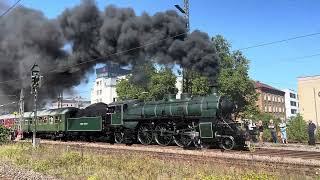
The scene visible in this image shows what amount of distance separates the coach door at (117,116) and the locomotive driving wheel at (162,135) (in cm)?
305

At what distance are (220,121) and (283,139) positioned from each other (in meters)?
7.21

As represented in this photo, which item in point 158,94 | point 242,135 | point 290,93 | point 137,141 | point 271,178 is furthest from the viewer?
point 290,93

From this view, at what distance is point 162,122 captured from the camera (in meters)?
20.8

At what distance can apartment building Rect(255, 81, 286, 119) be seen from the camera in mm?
115150

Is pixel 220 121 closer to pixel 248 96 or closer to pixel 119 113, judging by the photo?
pixel 119 113

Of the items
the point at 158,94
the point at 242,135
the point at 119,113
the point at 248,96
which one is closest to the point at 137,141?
the point at 119,113

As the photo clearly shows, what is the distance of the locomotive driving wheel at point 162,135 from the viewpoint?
2041 cm

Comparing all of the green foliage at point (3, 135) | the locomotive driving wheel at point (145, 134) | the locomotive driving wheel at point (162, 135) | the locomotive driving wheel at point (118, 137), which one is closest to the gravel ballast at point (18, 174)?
the locomotive driving wheel at point (162, 135)

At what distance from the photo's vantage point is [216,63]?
2055cm

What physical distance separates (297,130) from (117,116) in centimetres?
1260

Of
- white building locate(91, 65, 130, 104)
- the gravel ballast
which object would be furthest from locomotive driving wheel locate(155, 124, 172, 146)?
white building locate(91, 65, 130, 104)

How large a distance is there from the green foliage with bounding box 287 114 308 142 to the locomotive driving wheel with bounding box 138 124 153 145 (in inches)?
431

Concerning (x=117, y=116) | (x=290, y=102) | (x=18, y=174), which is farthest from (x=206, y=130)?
(x=290, y=102)

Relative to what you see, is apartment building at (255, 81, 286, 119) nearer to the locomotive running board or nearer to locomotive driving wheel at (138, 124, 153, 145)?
locomotive driving wheel at (138, 124, 153, 145)
